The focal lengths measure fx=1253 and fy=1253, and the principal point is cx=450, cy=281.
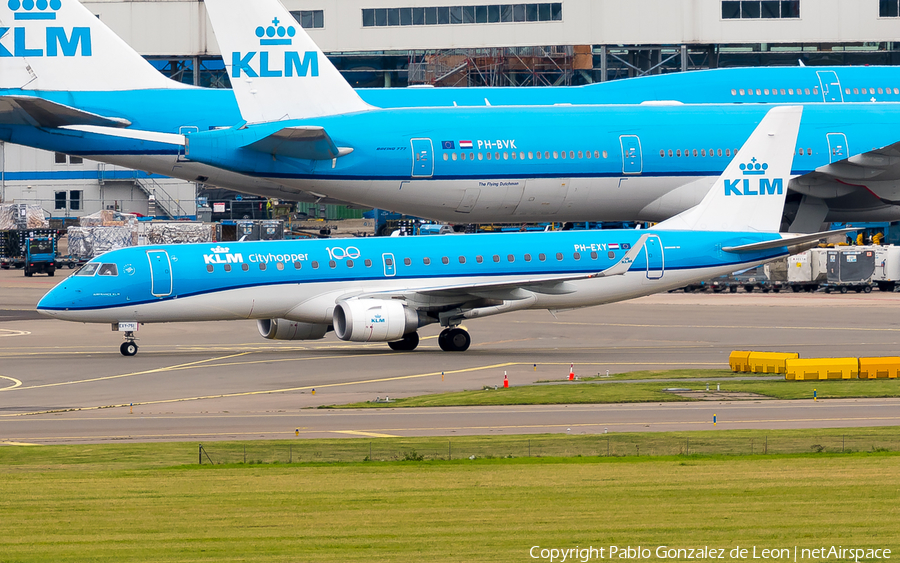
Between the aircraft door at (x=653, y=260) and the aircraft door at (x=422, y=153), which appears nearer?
the aircraft door at (x=653, y=260)

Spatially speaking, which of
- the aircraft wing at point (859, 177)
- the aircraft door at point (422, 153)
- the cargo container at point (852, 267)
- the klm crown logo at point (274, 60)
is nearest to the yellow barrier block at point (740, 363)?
the aircraft door at point (422, 153)

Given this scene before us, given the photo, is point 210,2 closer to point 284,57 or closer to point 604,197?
point 284,57

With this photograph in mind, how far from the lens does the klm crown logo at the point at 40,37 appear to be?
168 feet

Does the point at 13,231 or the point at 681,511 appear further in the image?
the point at 13,231

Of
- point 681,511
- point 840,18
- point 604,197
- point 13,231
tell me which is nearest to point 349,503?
point 681,511

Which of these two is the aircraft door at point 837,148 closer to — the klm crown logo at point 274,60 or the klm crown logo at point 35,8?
the klm crown logo at point 274,60

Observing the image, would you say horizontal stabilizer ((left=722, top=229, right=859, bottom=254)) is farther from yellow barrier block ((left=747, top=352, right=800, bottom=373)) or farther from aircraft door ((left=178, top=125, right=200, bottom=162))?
aircraft door ((left=178, top=125, right=200, bottom=162))

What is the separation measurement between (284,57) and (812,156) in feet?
68.8

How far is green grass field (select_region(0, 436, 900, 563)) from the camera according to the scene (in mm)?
15102

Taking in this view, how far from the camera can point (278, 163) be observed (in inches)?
1821

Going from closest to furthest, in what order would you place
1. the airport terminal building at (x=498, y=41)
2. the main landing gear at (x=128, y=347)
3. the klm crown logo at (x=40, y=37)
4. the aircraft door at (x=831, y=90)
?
1. the main landing gear at (x=128, y=347)
2. the klm crown logo at (x=40, y=37)
3. the aircraft door at (x=831, y=90)
4. the airport terminal building at (x=498, y=41)

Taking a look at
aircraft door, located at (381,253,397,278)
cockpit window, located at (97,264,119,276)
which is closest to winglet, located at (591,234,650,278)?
aircraft door, located at (381,253,397,278)

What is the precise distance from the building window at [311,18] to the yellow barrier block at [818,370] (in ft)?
259

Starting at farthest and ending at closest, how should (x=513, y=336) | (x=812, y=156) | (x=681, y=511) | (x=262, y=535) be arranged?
1. (x=812, y=156)
2. (x=513, y=336)
3. (x=681, y=511)
4. (x=262, y=535)
